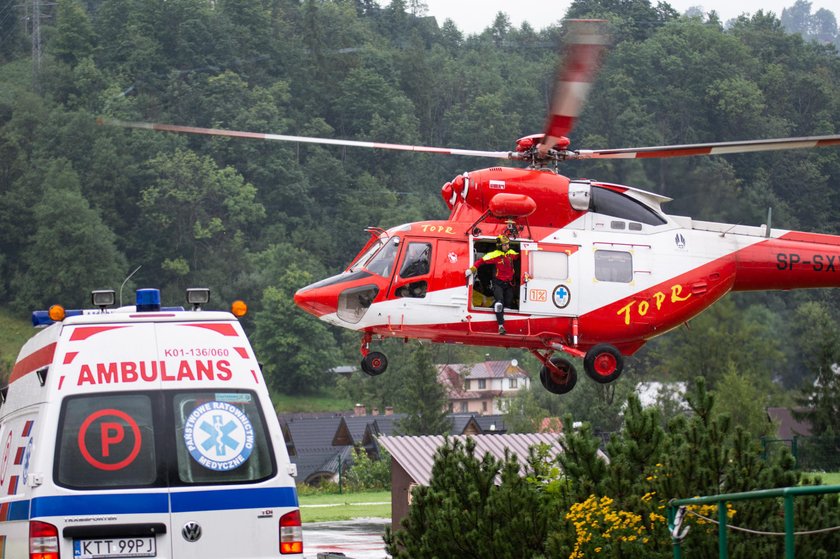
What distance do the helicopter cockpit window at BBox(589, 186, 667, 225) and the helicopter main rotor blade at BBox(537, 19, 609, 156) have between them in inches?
121

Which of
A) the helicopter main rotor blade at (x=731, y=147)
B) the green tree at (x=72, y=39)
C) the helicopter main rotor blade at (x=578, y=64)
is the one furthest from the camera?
the green tree at (x=72, y=39)

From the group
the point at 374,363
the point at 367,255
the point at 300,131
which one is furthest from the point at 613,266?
the point at 300,131

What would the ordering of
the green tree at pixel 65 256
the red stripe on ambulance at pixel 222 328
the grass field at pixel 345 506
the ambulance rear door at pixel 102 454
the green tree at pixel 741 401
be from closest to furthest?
the ambulance rear door at pixel 102 454, the red stripe on ambulance at pixel 222 328, the grass field at pixel 345 506, the green tree at pixel 741 401, the green tree at pixel 65 256

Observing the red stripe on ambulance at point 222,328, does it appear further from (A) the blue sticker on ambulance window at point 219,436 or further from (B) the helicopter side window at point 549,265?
(B) the helicopter side window at point 549,265

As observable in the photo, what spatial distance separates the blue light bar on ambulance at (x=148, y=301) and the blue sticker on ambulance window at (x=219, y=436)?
1.23 meters

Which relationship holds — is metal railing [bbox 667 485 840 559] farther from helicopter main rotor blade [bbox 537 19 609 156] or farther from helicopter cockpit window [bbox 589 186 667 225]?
helicopter cockpit window [bbox 589 186 667 225]

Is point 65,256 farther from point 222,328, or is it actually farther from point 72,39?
point 222,328

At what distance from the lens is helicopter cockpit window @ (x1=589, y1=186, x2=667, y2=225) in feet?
70.7

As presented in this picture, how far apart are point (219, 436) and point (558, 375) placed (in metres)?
12.1

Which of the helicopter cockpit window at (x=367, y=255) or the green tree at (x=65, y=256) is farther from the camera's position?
the green tree at (x=65, y=256)

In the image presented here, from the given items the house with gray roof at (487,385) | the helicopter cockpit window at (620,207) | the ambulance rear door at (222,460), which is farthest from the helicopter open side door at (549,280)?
the house with gray roof at (487,385)

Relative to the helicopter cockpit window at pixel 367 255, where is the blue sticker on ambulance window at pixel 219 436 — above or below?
below

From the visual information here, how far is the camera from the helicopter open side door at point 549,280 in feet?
68.7

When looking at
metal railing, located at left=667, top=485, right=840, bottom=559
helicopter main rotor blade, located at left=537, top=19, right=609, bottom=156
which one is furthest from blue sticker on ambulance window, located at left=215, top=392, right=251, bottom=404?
helicopter main rotor blade, located at left=537, top=19, right=609, bottom=156
